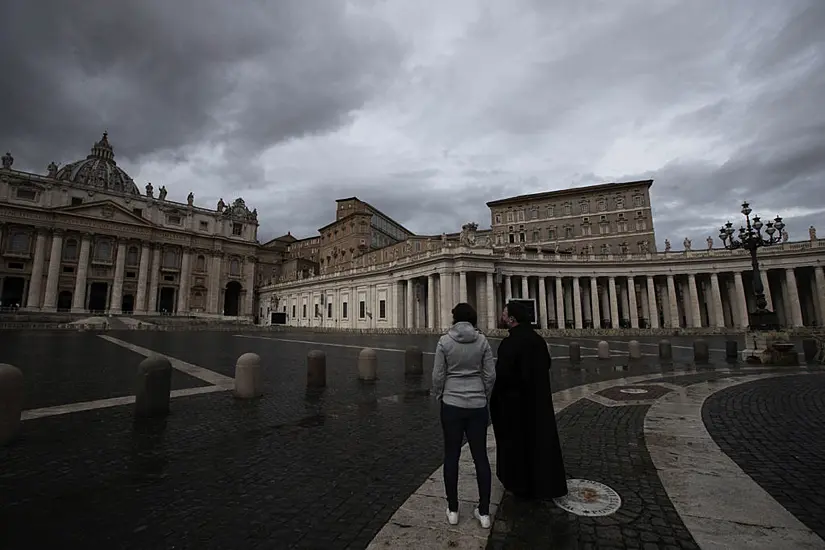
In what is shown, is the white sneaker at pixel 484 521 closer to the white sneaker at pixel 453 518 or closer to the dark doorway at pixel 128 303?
the white sneaker at pixel 453 518

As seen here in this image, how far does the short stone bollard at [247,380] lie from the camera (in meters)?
8.10

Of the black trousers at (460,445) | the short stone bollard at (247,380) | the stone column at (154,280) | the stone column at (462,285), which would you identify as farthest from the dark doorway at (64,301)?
the black trousers at (460,445)

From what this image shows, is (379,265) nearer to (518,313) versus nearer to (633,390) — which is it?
(633,390)

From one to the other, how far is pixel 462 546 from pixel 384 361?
41.7 feet

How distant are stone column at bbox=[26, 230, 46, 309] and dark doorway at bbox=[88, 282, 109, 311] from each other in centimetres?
572

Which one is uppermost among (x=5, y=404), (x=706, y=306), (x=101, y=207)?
(x=101, y=207)

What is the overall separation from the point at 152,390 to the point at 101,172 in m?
85.1

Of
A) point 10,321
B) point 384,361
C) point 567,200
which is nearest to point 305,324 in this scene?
point 10,321

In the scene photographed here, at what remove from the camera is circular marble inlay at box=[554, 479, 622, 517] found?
335 centimetres

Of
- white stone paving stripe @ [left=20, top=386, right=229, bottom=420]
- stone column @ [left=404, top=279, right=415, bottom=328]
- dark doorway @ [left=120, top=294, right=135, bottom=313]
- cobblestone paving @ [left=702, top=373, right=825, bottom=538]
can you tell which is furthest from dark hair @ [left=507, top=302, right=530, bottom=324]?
dark doorway @ [left=120, top=294, right=135, bottom=313]

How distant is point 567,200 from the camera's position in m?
58.8

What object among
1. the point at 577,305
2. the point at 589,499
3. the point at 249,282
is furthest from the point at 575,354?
the point at 249,282

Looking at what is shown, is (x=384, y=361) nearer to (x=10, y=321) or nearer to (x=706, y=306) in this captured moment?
(x=10, y=321)

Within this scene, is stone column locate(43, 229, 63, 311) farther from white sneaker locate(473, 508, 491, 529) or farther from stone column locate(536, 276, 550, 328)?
white sneaker locate(473, 508, 491, 529)
